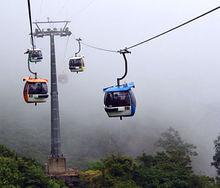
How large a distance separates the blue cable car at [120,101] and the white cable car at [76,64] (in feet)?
60.7

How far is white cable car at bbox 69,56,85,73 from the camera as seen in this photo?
3881 cm

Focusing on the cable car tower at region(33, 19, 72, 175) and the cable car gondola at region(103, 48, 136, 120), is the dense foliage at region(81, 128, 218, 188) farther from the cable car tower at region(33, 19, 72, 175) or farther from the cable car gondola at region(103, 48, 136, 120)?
the cable car gondola at region(103, 48, 136, 120)

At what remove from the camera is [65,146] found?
9544cm

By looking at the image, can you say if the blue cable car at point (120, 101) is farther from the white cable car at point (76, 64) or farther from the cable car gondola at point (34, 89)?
the white cable car at point (76, 64)

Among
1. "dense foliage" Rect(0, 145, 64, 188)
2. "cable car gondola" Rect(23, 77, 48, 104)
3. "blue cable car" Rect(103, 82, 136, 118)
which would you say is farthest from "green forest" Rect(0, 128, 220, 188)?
"blue cable car" Rect(103, 82, 136, 118)

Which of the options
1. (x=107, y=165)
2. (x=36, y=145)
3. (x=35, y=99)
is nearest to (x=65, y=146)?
(x=36, y=145)

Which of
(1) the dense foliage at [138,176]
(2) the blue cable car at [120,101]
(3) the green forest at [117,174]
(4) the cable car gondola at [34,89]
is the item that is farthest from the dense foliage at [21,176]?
(2) the blue cable car at [120,101]

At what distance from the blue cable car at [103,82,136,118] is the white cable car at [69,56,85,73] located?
1851cm

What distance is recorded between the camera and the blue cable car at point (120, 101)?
20156 mm

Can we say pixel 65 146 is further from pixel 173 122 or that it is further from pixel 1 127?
pixel 173 122

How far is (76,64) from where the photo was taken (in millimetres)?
39000

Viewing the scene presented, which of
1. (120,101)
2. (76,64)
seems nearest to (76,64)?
(76,64)

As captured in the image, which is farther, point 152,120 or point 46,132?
point 152,120

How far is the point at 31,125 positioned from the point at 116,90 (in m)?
96.0
